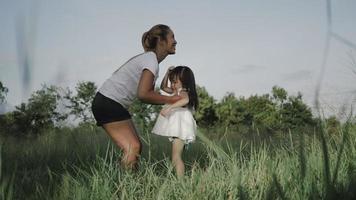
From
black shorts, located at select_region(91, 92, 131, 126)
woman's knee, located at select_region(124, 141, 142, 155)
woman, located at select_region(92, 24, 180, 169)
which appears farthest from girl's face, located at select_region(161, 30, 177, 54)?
woman's knee, located at select_region(124, 141, 142, 155)

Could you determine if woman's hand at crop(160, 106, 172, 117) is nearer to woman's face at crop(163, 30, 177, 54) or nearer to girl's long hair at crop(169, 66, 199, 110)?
girl's long hair at crop(169, 66, 199, 110)

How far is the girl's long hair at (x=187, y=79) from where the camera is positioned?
4.85m

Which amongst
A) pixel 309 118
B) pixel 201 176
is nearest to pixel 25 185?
pixel 201 176

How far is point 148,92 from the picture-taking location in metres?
3.65

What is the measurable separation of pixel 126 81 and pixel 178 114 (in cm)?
107

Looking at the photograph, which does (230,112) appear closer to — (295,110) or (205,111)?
(205,111)

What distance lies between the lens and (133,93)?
398cm

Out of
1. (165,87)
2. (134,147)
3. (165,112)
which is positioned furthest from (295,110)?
(165,87)

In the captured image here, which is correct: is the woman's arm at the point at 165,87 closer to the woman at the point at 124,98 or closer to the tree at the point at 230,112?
the woman at the point at 124,98

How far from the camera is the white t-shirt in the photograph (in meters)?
3.85

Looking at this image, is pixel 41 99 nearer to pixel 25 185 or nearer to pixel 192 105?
pixel 25 185

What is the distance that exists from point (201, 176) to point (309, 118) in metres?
0.67

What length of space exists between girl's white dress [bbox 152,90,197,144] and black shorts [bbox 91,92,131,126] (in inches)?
33.2

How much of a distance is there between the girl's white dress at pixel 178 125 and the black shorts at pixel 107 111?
2.77ft
